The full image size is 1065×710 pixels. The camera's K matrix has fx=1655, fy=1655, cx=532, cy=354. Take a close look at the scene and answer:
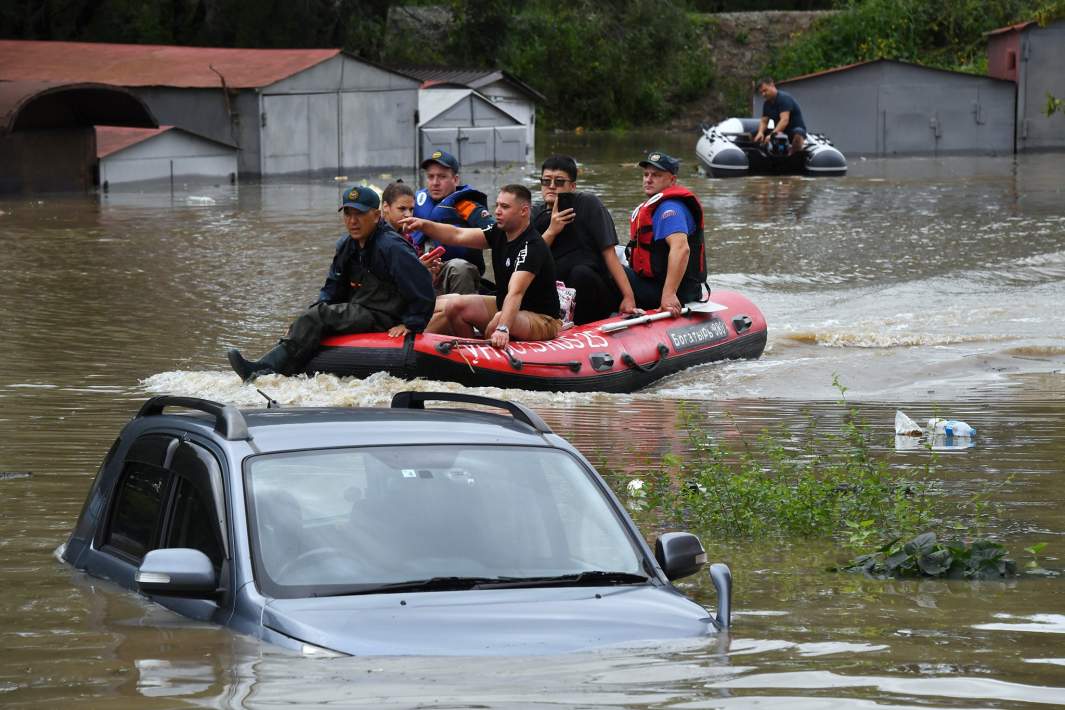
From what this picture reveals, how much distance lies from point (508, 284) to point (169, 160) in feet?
74.3

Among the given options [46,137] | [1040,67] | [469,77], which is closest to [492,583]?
[46,137]

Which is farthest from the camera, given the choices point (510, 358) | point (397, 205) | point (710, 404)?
point (397, 205)

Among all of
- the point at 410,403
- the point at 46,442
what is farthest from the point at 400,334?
the point at 410,403

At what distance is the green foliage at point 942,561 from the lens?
21.4 feet

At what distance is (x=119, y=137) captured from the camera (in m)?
32.7

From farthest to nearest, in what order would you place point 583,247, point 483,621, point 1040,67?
point 1040,67 → point 583,247 → point 483,621

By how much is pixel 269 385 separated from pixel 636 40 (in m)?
44.5

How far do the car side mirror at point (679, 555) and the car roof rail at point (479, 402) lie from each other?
0.55 meters

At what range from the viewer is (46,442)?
9664mm

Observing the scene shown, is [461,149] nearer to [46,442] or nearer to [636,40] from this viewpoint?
[636,40]

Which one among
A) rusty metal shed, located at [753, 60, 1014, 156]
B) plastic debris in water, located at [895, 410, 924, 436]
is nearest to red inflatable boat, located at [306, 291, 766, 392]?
plastic debris in water, located at [895, 410, 924, 436]

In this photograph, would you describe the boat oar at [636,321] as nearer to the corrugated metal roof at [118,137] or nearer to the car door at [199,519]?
the car door at [199,519]

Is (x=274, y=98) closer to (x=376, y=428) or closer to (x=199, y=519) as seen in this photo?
(x=376, y=428)

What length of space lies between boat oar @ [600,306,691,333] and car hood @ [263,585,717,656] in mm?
8096
